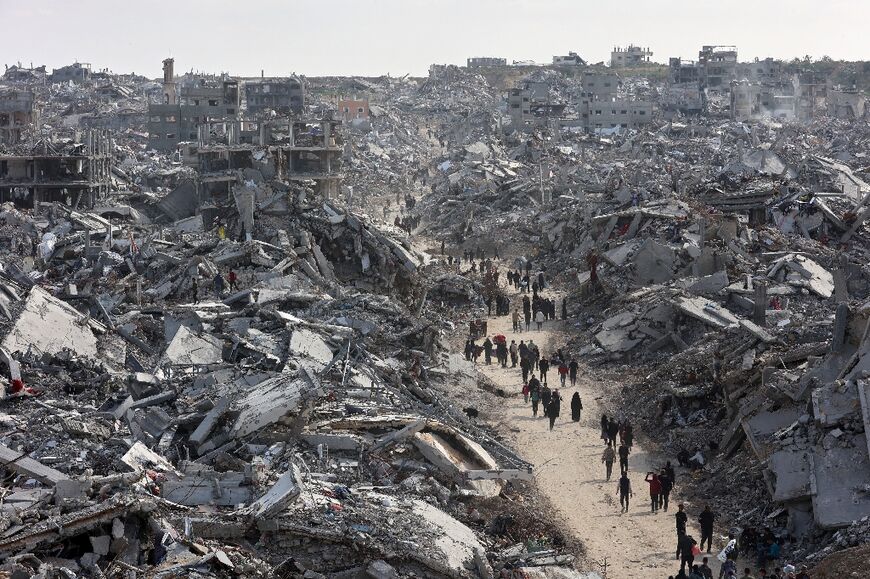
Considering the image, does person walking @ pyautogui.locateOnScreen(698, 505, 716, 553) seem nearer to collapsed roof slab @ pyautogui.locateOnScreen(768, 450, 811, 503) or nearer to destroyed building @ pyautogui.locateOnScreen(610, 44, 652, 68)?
collapsed roof slab @ pyautogui.locateOnScreen(768, 450, 811, 503)

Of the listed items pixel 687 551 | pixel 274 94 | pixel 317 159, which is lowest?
pixel 687 551

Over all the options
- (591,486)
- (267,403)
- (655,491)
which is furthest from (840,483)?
(267,403)

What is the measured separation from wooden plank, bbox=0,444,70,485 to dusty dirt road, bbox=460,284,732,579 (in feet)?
21.4

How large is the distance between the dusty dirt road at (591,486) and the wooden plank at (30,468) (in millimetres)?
6511

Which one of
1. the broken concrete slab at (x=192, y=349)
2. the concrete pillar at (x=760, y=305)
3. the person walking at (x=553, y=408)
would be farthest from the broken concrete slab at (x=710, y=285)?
the broken concrete slab at (x=192, y=349)

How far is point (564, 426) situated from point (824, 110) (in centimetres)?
8025

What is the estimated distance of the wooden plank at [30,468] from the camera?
13172 millimetres

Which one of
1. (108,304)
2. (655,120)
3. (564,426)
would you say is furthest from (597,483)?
(655,120)

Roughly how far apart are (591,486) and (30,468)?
345 inches

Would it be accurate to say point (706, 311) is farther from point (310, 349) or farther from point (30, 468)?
point (30, 468)

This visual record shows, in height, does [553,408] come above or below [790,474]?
below

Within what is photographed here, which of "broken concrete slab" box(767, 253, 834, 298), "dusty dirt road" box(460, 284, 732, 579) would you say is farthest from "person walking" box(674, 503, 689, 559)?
"broken concrete slab" box(767, 253, 834, 298)

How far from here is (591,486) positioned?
61.1 feet

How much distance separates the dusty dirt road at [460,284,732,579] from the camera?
51.5ft
